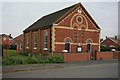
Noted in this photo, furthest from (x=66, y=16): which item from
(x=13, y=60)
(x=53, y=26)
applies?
(x=13, y=60)

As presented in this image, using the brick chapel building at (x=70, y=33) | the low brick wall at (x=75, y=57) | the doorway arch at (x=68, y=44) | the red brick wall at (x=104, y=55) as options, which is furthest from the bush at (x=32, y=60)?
the red brick wall at (x=104, y=55)

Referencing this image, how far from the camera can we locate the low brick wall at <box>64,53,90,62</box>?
2720 centimetres

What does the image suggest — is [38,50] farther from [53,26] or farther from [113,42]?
[113,42]

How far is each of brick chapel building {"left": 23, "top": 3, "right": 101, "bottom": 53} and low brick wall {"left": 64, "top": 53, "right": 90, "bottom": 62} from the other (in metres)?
4.24

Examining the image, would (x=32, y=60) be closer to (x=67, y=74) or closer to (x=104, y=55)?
(x=67, y=74)

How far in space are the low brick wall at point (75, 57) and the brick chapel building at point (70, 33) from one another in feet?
13.9

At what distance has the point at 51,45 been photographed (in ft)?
106

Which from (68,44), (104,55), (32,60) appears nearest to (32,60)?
(32,60)

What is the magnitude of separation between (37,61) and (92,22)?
1625 cm

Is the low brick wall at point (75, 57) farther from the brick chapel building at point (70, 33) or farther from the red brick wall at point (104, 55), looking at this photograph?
the brick chapel building at point (70, 33)

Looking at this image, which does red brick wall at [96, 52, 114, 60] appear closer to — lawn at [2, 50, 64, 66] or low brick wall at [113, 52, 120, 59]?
low brick wall at [113, 52, 120, 59]

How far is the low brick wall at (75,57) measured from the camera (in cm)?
2720

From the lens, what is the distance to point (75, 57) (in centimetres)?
2839

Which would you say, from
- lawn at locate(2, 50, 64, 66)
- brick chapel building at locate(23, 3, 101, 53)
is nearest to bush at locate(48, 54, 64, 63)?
lawn at locate(2, 50, 64, 66)
